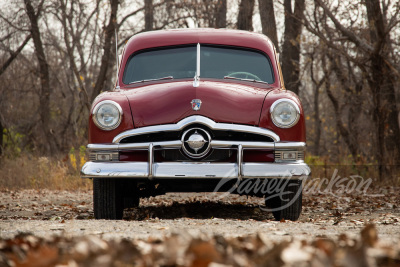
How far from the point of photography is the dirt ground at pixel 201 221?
10.3 feet

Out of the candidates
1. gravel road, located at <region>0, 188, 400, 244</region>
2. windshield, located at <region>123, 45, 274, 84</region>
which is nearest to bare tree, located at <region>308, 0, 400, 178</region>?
gravel road, located at <region>0, 188, 400, 244</region>

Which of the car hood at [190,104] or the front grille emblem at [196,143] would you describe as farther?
the car hood at [190,104]

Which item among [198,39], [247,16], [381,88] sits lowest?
[381,88]

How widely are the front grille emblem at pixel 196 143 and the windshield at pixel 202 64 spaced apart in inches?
50.8

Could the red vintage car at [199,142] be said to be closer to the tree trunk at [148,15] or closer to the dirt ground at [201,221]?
the dirt ground at [201,221]

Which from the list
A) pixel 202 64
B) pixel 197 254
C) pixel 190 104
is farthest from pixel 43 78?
pixel 197 254

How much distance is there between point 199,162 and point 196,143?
17 centimetres

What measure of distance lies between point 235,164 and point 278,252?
2.43 meters

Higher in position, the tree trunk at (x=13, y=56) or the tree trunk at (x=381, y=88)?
the tree trunk at (x=13, y=56)

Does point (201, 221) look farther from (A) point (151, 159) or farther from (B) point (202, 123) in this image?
(B) point (202, 123)

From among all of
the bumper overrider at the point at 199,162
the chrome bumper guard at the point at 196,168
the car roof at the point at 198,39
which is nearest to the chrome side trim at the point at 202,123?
the bumper overrider at the point at 199,162

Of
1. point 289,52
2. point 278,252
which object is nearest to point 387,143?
point 289,52

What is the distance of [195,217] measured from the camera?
20.8ft

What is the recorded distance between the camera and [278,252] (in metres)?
2.54
